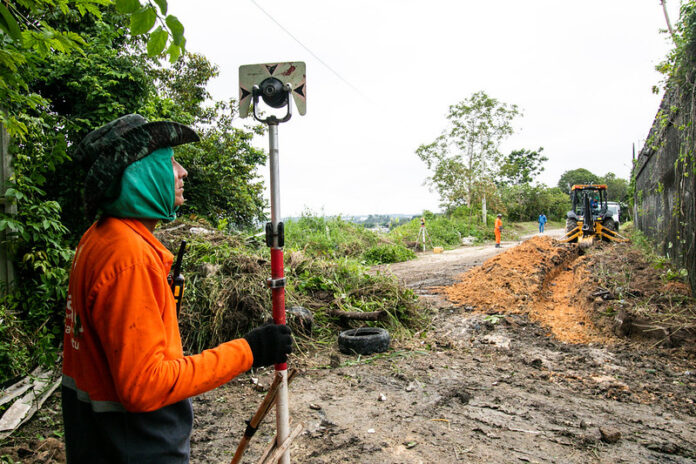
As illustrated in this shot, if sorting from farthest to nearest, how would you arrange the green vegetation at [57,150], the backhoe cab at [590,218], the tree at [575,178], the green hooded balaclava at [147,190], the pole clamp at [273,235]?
1. the tree at [575,178]
2. the backhoe cab at [590,218]
3. the green vegetation at [57,150]
4. the pole clamp at [273,235]
5. the green hooded balaclava at [147,190]

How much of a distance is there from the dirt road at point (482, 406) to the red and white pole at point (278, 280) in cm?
100

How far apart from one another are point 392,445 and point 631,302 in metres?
4.51

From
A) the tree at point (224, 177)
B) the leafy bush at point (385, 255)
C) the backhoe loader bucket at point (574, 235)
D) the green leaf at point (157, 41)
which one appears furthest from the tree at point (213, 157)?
the backhoe loader bucket at point (574, 235)

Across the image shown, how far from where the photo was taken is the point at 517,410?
3.45 m

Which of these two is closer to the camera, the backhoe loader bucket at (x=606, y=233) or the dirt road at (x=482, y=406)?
the dirt road at (x=482, y=406)

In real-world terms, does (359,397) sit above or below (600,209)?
below

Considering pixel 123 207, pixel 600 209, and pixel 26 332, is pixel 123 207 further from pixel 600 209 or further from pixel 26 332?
pixel 600 209

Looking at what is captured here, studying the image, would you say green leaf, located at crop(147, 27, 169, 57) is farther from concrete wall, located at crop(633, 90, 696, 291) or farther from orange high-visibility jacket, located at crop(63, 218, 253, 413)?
concrete wall, located at crop(633, 90, 696, 291)

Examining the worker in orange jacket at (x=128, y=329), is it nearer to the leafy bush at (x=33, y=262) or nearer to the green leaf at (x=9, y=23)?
the green leaf at (x=9, y=23)

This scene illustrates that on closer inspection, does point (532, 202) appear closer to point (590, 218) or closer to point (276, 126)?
point (590, 218)

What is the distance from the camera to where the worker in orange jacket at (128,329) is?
3.47ft

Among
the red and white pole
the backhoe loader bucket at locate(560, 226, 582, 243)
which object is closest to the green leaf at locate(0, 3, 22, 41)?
the red and white pole

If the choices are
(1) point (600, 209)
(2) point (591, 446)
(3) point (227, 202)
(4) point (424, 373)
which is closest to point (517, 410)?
(2) point (591, 446)

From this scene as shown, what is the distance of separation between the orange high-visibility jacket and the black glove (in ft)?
0.36
